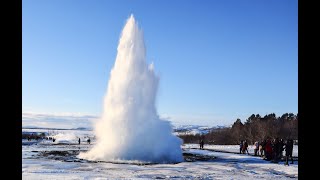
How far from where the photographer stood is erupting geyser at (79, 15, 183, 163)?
2589 centimetres

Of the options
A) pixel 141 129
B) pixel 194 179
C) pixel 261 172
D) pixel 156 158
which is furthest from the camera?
pixel 141 129

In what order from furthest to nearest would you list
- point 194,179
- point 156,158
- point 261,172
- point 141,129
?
point 141,129
point 156,158
point 261,172
point 194,179

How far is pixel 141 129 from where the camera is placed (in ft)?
89.2

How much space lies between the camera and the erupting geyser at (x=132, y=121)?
2589 centimetres

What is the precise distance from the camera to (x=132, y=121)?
27.9m

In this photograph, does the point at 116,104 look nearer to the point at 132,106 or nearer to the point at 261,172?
the point at 132,106

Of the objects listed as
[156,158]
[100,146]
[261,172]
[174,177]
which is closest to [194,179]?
[174,177]
